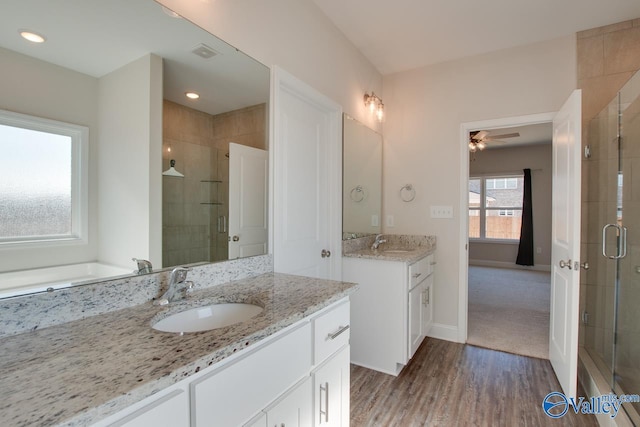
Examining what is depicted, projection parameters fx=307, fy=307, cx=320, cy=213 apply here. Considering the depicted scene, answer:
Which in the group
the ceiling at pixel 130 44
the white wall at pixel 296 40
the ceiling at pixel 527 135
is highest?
the ceiling at pixel 527 135

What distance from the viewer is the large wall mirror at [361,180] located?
2.58 m

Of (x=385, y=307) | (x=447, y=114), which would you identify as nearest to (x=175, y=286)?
(x=385, y=307)

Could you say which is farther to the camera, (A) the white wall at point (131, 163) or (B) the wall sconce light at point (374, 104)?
(B) the wall sconce light at point (374, 104)

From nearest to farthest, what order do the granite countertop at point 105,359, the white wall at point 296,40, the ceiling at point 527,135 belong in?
1. the granite countertop at point 105,359
2. the white wall at point 296,40
3. the ceiling at point 527,135

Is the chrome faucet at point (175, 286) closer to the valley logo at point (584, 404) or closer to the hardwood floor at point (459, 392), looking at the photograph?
the hardwood floor at point (459, 392)

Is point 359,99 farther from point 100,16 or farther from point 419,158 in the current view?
point 100,16

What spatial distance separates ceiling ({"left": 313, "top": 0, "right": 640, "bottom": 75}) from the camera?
217 centimetres

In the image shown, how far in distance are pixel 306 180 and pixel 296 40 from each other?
90 cm

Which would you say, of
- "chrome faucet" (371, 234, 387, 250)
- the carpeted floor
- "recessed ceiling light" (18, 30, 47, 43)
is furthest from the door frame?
"recessed ceiling light" (18, 30, 47, 43)

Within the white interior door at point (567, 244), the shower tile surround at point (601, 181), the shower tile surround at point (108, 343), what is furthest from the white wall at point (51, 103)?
the shower tile surround at point (601, 181)

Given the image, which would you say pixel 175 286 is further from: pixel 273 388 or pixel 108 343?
pixel 273 388

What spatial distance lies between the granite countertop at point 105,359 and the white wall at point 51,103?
0.68ft

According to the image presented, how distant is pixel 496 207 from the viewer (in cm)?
682

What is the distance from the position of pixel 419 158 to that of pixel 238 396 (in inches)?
109
